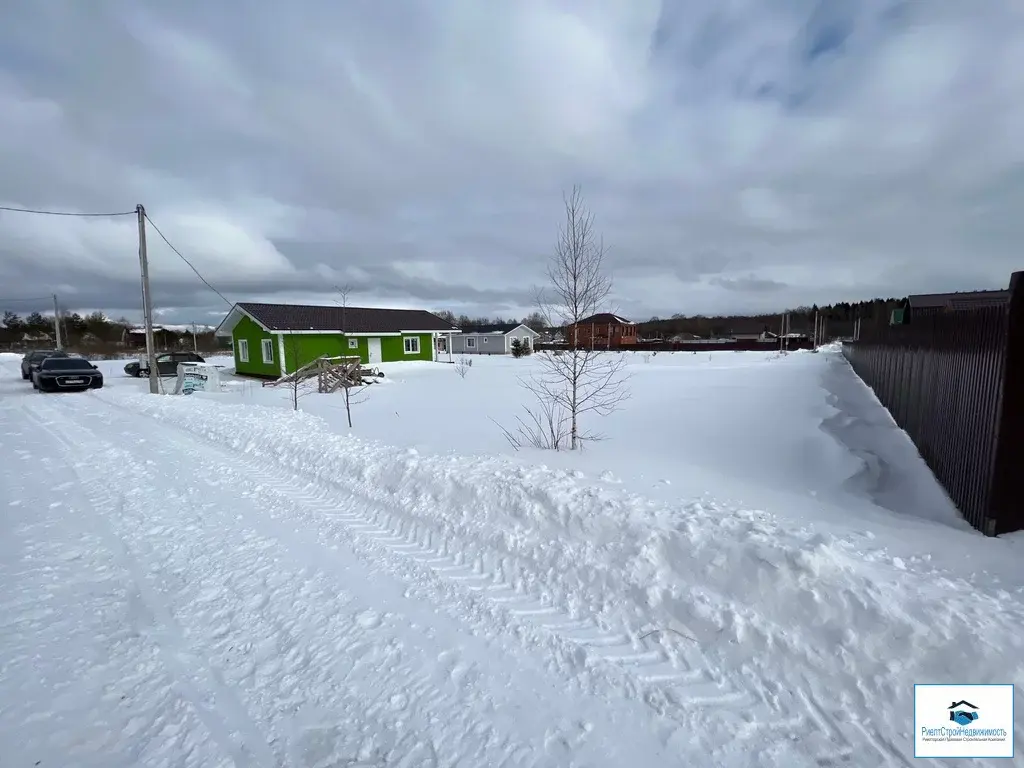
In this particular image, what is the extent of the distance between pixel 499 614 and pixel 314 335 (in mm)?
26329

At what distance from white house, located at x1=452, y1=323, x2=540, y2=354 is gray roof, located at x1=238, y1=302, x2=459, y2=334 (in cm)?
2649

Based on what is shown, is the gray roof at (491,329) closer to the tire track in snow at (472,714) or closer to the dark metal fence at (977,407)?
the dark metal fence at (977,407)

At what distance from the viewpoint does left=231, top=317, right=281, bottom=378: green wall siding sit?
2488 cm

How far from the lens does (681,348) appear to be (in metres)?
53.4

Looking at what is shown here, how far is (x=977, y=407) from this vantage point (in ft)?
15.0

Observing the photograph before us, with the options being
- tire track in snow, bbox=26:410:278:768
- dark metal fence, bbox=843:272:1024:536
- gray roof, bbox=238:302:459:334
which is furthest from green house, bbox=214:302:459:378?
dark metal fence, bbox=843:272:1024:536

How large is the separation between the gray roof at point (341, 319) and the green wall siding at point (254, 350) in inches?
37.3

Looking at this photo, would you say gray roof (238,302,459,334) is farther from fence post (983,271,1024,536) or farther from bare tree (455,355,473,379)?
fence post (983,271,1024,536)

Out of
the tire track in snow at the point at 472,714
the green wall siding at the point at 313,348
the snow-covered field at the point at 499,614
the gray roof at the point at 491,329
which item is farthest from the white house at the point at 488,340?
the tire track in snow at the point at 472,714

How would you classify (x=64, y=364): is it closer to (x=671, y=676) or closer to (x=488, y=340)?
(x=671, y=676)

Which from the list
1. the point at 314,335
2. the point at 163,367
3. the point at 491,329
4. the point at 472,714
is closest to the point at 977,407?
the point at 472,714

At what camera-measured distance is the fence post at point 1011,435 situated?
156 inches

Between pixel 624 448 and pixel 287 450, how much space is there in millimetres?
6174

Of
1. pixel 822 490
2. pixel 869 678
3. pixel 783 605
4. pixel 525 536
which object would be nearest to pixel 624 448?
pixel 822 490
